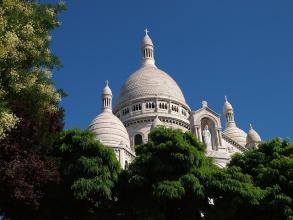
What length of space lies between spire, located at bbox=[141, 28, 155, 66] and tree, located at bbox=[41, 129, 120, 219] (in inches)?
1966

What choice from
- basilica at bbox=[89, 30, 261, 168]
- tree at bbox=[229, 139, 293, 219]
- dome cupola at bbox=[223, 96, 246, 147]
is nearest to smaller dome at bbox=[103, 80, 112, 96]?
basilica at bbox=[89, 30, 261, 168]

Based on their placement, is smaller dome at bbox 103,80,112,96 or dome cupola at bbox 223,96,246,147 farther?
dome cupola at bbox 223,96,246,147

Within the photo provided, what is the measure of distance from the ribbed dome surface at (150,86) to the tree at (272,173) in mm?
36240

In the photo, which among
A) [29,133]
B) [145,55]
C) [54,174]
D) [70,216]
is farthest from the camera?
[145,55]

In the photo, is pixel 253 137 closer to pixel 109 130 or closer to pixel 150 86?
pixel 150 86

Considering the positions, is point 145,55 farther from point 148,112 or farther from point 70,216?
point 70,216

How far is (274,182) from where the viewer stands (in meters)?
25.1

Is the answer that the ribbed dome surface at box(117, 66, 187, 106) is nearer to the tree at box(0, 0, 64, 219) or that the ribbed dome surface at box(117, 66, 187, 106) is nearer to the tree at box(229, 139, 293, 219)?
the tree at box(229, 139, 293, 219)

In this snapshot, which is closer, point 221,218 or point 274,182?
point 221,218

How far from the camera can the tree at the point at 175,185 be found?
22047mm

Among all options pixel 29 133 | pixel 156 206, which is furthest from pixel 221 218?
pixel 29 133

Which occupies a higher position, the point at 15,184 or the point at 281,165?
the point at 281,165

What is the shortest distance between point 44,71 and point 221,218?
1216 cm

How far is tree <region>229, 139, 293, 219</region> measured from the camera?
23.6m
